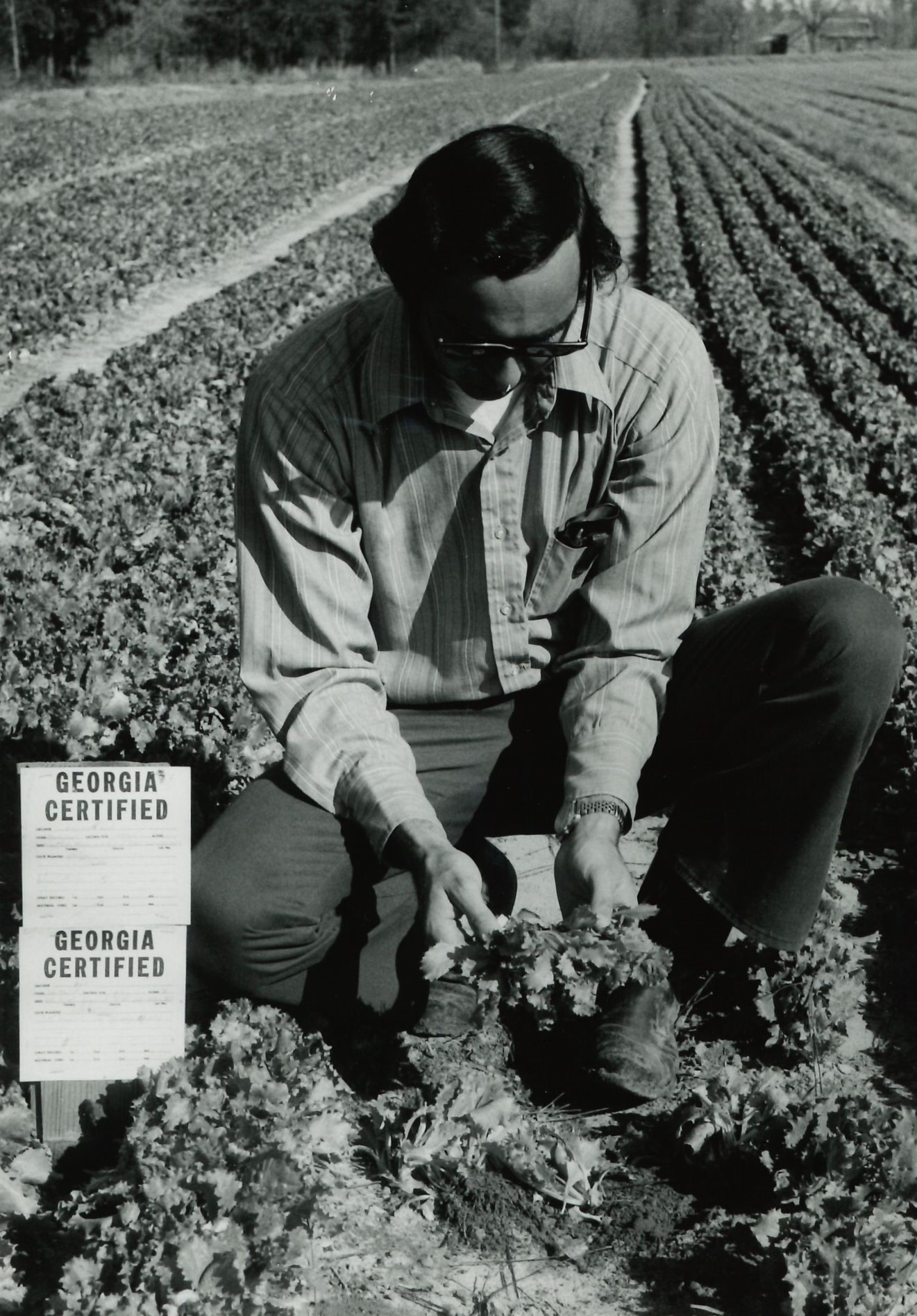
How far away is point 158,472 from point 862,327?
24.5 ft

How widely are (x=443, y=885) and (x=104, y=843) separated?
62 centimetres

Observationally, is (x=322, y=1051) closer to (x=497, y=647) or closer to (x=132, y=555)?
(x=497, y=647)

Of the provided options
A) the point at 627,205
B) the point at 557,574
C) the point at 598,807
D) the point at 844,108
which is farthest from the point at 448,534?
the point at 844,108

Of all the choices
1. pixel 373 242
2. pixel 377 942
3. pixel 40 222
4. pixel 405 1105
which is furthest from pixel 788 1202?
pixel 40 222

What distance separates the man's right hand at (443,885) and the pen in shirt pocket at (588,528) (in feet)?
2.34

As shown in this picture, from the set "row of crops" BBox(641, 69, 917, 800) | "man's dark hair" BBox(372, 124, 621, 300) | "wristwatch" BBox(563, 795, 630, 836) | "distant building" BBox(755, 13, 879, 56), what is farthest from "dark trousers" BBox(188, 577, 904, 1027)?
"distant building" BBox(755, 13, 879, 56)

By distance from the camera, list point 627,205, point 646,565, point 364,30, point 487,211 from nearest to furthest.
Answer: point 487,211 < point 646,565 < point 627,205 < point 364,30

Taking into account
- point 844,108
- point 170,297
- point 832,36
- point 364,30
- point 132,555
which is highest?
point 832,36

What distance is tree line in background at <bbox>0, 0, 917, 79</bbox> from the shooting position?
1858 inches

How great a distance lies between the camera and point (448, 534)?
2.88 metres

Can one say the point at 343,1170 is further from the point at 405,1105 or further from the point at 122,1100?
the point at 122,1100

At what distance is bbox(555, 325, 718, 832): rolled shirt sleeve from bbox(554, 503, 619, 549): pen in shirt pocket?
0.02 metres

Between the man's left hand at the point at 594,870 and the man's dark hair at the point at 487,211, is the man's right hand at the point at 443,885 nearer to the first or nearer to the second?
the man's left hand at the point at 594,870

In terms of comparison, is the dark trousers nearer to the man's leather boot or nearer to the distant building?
the man's leather boot
